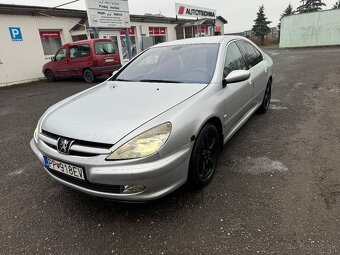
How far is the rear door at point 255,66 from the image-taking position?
4086 millimetres

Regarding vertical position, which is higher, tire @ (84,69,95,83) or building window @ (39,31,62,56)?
building window @ (39,31,62,56)

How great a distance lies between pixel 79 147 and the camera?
2168mm

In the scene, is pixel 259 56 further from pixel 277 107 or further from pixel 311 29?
pixel 311 29

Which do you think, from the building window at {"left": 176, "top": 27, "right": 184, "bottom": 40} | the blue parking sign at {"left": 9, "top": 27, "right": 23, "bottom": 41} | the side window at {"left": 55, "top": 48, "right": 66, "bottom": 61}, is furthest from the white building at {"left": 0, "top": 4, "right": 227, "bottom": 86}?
the building window at {"left": 176, "top": 27, "right": 184, "bottom": 40}

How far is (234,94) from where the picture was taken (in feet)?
10.8

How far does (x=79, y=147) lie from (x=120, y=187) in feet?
1.56

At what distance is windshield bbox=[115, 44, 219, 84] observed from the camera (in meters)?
3.14

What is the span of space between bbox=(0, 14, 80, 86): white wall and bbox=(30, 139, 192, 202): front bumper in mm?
12184

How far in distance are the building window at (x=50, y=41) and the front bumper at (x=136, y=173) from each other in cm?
1388

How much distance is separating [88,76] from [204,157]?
970 centimetres

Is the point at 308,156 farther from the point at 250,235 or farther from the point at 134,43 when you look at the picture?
the point at 134,43

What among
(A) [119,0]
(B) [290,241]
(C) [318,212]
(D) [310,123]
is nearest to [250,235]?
(B) [290,241]

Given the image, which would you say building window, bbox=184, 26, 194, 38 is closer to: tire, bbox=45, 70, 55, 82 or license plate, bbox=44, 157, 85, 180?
tire, bbox=45, 70, 55, 82

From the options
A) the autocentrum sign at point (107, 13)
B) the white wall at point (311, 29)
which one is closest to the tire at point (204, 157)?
the autocentrum sign at point (107, 13)
